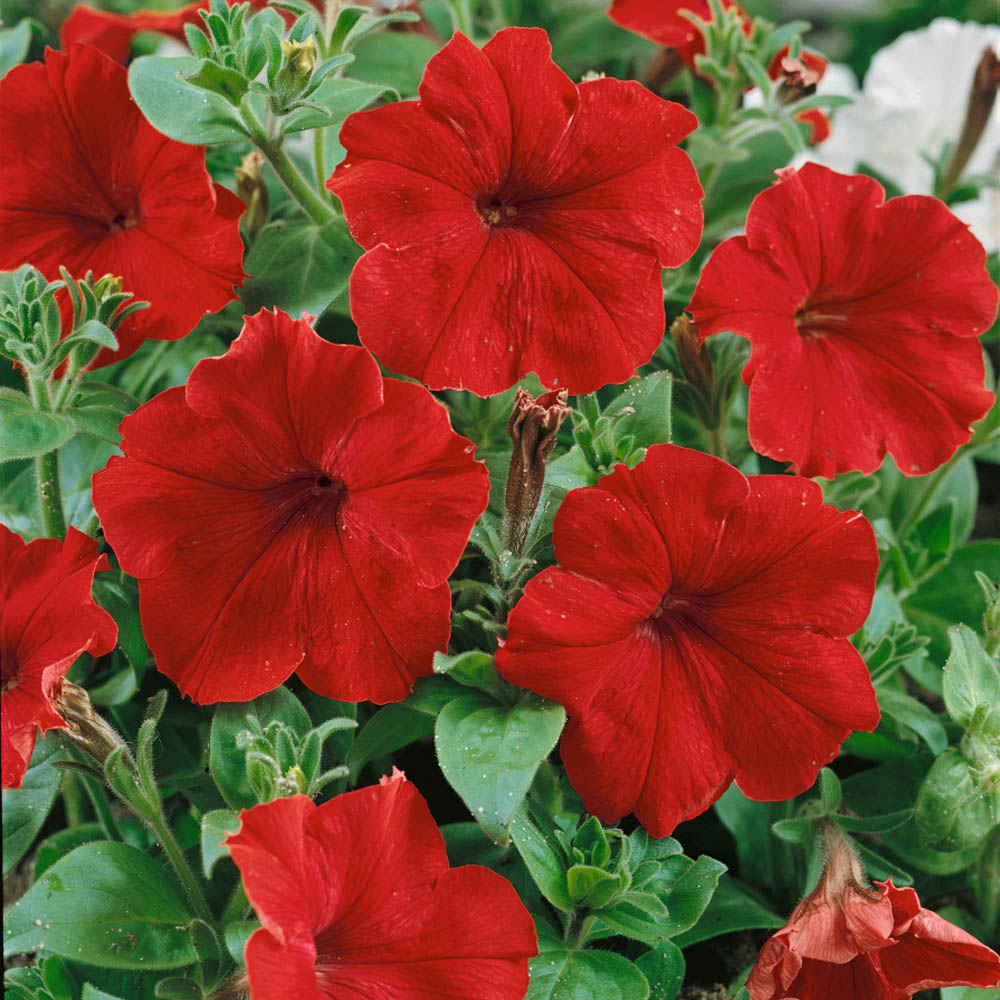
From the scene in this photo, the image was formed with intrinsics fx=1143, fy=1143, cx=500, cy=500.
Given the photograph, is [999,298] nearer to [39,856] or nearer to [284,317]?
[284,317]

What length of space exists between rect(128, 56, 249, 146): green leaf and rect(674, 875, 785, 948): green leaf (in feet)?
1.79

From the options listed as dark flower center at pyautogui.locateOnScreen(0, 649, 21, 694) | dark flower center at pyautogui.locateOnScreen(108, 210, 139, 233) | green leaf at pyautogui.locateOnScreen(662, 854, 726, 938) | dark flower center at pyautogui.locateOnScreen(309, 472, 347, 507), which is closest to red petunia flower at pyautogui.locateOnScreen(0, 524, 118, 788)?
dark flower center at pyautogui.locateOnScreen(0, 649, 21, 694)

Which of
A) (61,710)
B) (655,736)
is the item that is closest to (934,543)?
(655,736)

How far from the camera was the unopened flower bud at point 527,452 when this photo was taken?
0.56 meters

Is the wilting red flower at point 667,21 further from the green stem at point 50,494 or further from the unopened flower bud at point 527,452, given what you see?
the green stem at point 50,494

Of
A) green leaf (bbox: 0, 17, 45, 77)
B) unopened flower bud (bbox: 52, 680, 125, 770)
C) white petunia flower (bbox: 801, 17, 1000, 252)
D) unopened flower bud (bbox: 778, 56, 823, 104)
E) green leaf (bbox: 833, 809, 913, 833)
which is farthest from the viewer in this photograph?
white petunia flower (bbox: 801, 17, 1000, 252)

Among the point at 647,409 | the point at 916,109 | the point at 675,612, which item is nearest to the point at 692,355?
the point at 647,409

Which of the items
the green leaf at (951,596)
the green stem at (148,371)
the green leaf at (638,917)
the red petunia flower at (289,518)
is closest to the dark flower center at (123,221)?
the green stem at (148,371)

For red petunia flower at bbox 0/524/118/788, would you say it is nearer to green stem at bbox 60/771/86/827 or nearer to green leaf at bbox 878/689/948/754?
green stem at bbox 60/771/86/827

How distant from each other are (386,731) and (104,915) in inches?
6.9

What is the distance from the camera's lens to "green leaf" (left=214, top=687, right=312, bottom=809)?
0.58 m

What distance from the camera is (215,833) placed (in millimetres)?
508

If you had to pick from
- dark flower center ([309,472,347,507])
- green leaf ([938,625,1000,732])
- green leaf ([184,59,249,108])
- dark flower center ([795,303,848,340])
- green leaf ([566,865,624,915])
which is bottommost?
green leaf ([566,865,624,915])

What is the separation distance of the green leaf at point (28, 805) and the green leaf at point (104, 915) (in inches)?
3.6
